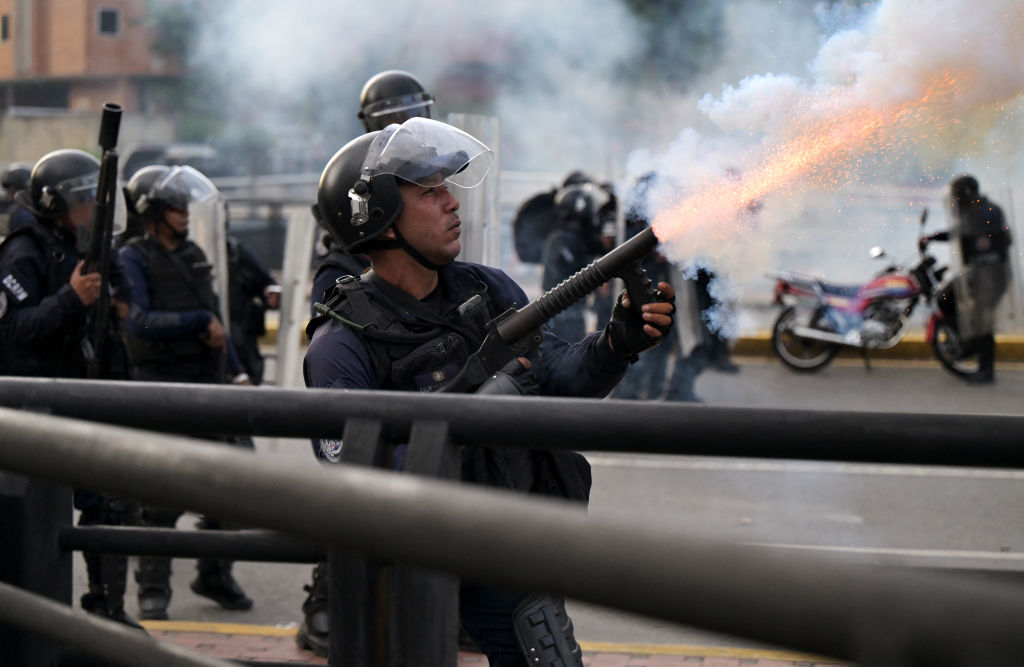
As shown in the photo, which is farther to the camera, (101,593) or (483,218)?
(483,218)

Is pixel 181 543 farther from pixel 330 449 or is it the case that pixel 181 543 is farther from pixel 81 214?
pixel 81 214

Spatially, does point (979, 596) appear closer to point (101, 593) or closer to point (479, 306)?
point (479, 306)

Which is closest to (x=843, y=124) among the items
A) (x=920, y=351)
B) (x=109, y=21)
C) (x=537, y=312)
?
(x=537, y=312)

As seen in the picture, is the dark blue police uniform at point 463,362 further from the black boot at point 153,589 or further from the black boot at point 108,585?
the black boot at point 153,589

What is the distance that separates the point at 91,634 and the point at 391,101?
12.4ft

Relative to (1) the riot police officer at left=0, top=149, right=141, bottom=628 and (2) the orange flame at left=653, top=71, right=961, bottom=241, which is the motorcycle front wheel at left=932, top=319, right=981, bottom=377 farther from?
(2) the orange flame at left=653, top=71, right=961, bottom=241

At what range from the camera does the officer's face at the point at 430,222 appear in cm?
306

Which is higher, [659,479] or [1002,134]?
[1002,134]

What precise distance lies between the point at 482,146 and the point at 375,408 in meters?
1.48

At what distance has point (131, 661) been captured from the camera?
5.43ft

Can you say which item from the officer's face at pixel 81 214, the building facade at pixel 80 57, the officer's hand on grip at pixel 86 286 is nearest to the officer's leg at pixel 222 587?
the officer's hand on grip at pixel 86 286

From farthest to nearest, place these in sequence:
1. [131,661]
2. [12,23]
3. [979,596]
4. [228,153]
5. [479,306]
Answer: [12,23], [228,153], [479,306], [131,661], [979,596]

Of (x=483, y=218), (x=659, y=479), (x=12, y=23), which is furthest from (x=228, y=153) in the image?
(x=483, y=218)

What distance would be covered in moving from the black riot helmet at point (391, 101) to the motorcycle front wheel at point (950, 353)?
708cm
